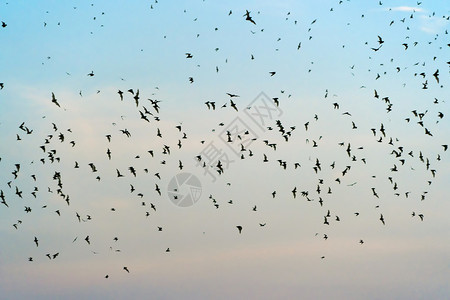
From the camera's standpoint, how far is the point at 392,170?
185ft

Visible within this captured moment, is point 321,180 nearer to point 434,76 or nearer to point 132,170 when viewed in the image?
point 434,76

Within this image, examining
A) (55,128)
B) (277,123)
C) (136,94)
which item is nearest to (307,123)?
(277,123)

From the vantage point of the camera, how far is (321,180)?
56.5 m

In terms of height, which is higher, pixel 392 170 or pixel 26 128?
pixel 26 128

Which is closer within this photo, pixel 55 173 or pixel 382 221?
pixel 382 221

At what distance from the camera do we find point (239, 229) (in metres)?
55.0

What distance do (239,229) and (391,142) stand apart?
16099 millimetres

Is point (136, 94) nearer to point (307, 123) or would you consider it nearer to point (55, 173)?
point (55, 173)

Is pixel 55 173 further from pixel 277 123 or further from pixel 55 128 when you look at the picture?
pixel 277 123

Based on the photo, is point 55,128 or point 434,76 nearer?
point 434,76

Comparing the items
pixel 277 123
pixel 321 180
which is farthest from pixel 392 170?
pixel 277 123

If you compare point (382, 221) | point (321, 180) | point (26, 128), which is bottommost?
point (382, 221)

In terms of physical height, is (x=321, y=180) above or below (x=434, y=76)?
below

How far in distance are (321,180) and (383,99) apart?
936 cm
